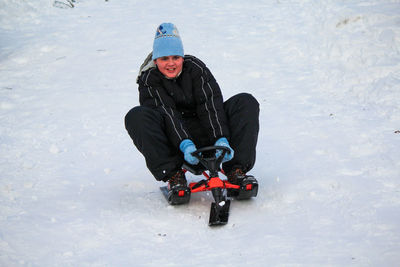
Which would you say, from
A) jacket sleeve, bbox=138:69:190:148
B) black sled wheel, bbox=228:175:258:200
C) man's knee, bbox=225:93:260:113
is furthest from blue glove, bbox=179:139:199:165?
man's knee, bbox=225:93:260:113

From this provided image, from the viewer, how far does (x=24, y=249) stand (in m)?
→ 2.79

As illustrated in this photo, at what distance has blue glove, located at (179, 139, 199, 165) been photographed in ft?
10.6

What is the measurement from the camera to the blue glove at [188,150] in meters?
3.23

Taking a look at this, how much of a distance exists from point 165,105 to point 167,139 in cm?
27

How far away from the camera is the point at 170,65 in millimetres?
3582

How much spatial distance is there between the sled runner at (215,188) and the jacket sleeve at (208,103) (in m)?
0.16

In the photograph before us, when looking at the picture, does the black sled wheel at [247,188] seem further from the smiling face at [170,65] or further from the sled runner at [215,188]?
the smiling face at [170,65]

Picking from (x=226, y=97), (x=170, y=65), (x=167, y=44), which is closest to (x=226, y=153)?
(x=170, y=65)

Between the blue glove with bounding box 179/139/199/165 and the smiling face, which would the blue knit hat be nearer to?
the smiling face

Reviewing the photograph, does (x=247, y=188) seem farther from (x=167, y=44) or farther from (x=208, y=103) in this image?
(x=167, y=44)

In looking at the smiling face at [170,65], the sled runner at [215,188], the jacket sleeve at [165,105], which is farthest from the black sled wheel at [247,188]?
the smiling face at [170,65]

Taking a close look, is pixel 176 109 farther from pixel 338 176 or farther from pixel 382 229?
pixel 382 229

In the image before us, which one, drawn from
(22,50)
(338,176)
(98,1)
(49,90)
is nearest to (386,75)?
(338,176)

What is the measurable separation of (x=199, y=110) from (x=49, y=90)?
135 inches
